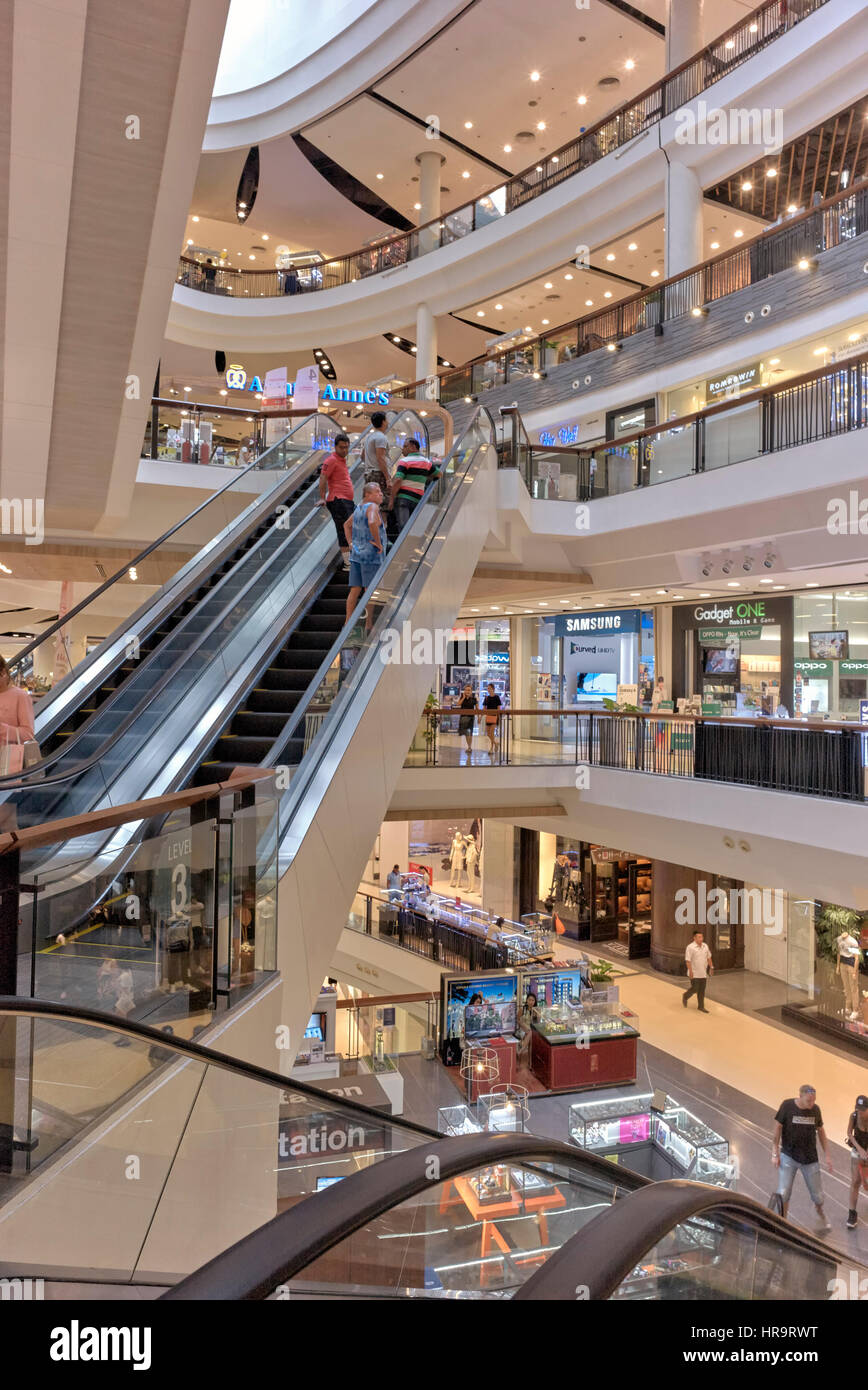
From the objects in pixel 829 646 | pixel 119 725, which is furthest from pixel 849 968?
pixel 119 725

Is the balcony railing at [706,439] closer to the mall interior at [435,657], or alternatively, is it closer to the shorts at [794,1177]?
the mall interior at [435,657]

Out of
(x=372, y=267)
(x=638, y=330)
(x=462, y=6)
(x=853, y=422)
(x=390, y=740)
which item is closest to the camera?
(x=390, y=740)

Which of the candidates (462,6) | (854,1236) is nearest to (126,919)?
(854,1236)

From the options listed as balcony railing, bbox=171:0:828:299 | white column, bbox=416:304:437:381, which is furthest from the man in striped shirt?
white column, bbox=416:304:437:381

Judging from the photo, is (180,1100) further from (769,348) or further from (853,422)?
(769,348)

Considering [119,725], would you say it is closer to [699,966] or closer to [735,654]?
[699,966]

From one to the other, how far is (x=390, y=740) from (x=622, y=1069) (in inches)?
300

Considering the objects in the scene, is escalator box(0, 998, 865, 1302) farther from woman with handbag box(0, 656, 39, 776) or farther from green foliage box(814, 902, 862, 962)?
green foliage box(814, 902, 862, 962)

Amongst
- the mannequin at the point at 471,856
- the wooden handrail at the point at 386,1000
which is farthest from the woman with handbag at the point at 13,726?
the mannequin at the point at 471,856

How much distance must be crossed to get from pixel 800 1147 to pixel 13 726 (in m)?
8.06

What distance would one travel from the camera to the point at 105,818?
2471 millimetres

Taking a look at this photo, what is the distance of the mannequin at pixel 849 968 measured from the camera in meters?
13.4

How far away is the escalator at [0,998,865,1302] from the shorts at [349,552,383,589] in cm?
510
